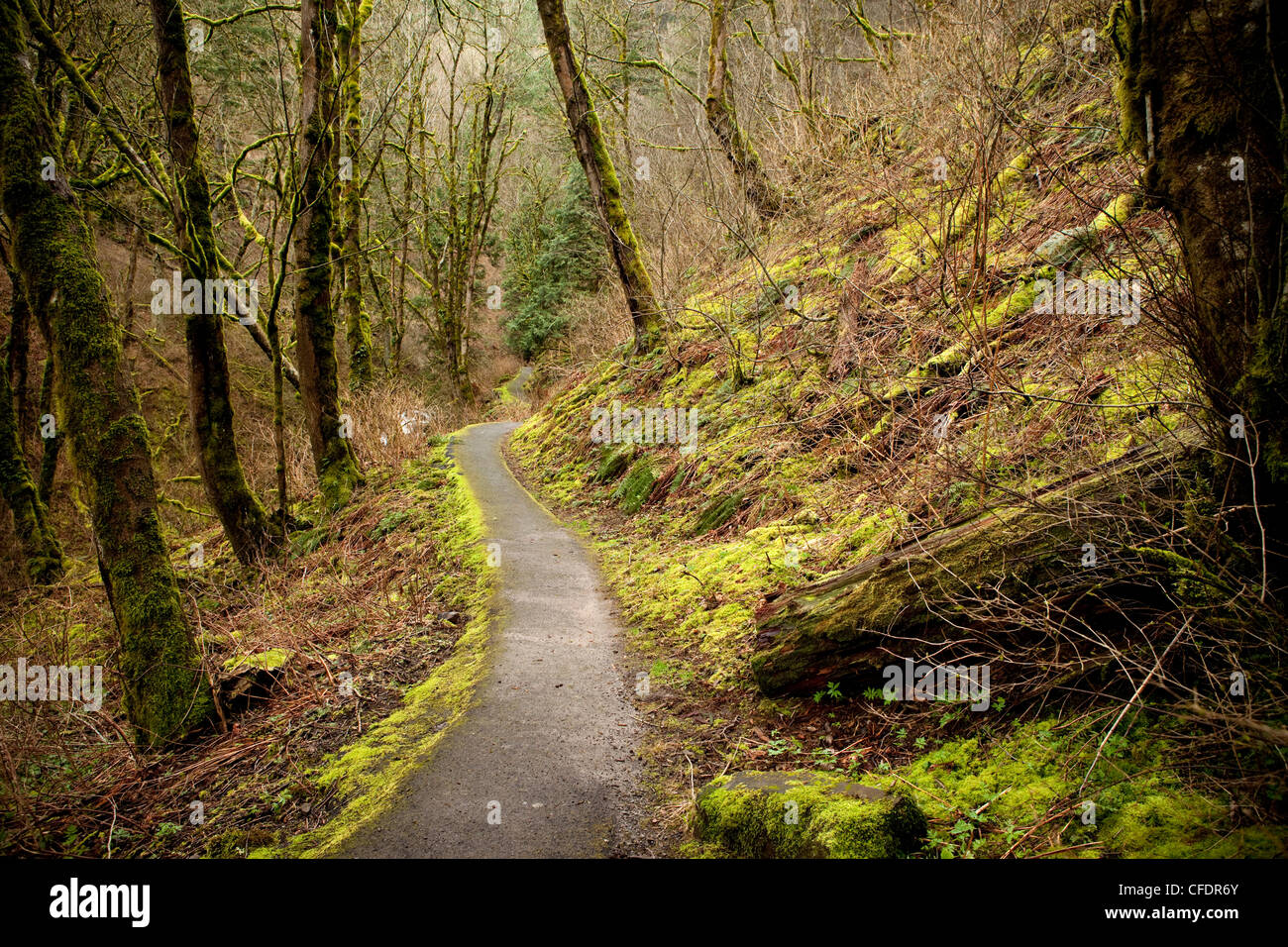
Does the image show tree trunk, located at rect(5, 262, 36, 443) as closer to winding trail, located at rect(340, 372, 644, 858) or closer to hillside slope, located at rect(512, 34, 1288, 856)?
hillside slope, located at rect(512, 34, 1288, 856)

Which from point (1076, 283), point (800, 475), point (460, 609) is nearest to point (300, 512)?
point (460, 609)

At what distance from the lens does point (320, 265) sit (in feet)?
31.7

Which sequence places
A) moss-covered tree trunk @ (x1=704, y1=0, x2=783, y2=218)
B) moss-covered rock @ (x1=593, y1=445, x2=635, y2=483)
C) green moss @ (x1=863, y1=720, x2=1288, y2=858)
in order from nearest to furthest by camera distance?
1. green moss @ (x1=863, y1=720, x2=1288, y2=858)
2. moss-covered rock @ (x1=593, y1=445, x2=635, y2=483)
3. moss-covered tree trunk @ (x1=704, y1=0, x2=783, y2=218)

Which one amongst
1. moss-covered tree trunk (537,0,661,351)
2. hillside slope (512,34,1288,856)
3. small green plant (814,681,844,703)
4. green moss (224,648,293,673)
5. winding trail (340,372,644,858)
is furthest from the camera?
moss-covered tree trunk (537,0,661,351)

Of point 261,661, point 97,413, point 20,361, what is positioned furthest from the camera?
point 20,361

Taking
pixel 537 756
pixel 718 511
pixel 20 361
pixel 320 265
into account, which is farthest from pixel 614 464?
pixel 20 361

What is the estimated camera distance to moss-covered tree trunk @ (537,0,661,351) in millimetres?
11297

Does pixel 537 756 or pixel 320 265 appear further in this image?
pixel 320 265

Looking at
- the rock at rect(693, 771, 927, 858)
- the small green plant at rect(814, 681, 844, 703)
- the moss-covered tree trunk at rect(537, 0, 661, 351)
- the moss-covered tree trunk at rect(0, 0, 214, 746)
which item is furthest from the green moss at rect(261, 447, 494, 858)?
the moss-covered tree trunk at rect(537, 0, 661, 351)

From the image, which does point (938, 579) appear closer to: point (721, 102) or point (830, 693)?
point (830, 693)

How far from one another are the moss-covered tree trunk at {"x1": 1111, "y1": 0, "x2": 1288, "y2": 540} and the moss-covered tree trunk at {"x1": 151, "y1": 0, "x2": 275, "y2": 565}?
28.8 ft

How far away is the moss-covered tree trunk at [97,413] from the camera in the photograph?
15.2 feet

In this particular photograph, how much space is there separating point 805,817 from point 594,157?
1170 centimetres

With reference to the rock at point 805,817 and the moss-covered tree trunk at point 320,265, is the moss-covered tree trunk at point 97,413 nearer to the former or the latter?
the rock at point 805,817
